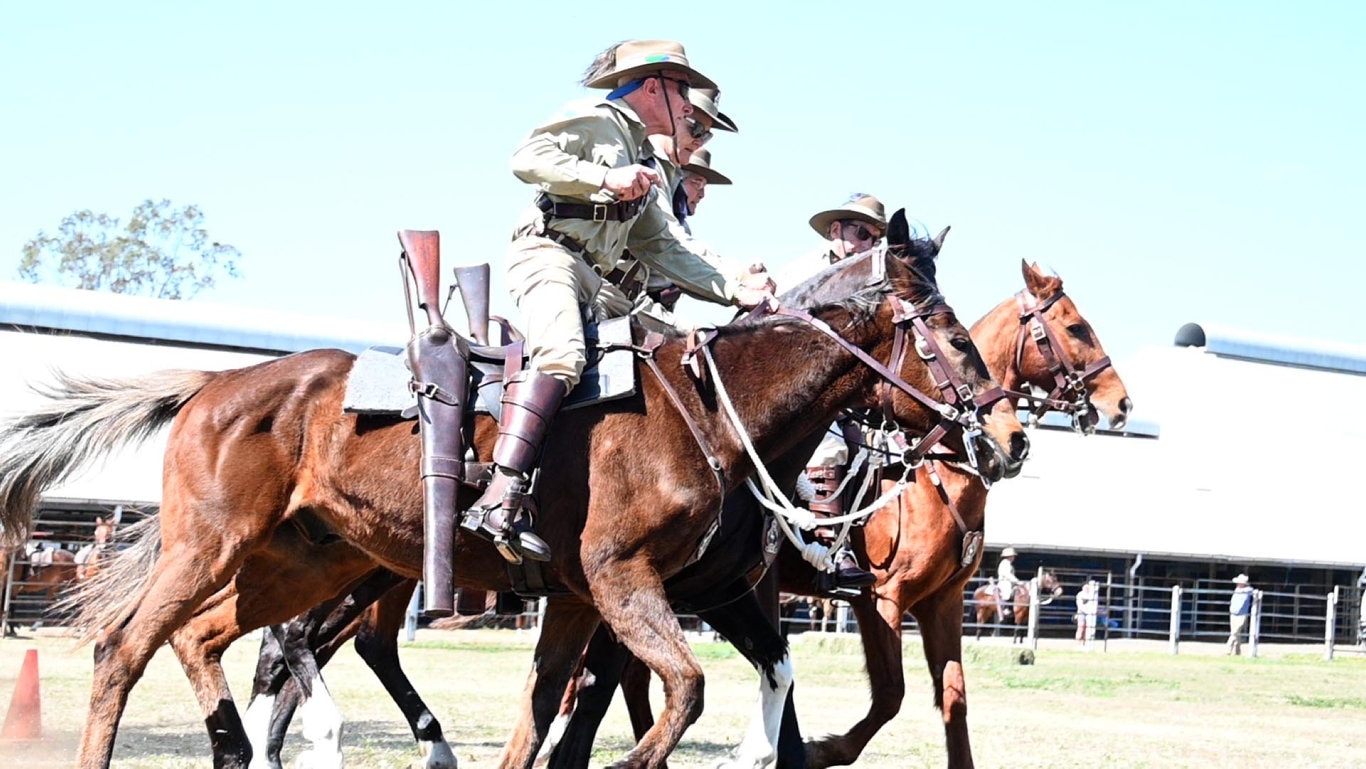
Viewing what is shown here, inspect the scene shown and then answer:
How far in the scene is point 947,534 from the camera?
10.7m

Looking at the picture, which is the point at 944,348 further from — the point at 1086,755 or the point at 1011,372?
the point at 1086,755

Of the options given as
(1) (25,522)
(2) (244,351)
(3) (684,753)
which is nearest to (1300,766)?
(3) (684,753)

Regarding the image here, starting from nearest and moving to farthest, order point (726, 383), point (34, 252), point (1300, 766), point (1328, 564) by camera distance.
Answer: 1. point (726, 383)
2. point (1300, 766)
3. point (1328, 564)
4. point (34, 252)

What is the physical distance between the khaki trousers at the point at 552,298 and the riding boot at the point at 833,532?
8.11ft

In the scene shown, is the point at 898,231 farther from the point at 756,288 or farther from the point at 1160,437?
the point at 1160,437

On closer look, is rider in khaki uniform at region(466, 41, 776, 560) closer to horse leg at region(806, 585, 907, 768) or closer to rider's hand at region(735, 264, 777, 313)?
rider's hand at region(735, 264, 777, 313)

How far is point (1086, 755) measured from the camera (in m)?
12.5

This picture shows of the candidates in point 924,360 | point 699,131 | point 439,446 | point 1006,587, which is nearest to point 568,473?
point 439,446

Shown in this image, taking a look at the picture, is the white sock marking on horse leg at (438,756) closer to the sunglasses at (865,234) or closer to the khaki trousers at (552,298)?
the khaki trousers at (552,298)

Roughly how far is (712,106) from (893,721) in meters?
8.21

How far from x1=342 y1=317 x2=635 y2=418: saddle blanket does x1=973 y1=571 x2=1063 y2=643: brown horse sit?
26026 mm

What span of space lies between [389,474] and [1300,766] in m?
7.95

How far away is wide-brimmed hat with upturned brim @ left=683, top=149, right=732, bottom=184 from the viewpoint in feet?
36.8

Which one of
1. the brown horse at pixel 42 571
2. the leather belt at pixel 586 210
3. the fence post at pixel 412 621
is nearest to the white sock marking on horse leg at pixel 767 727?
the leather belt at pixel 586 210
